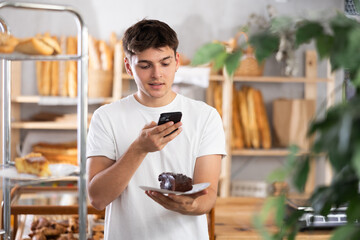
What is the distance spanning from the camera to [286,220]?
558 mm

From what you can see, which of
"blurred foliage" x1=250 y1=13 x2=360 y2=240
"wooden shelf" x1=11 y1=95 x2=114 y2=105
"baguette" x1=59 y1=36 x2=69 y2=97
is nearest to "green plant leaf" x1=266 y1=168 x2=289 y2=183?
"blurred foliage" x1=250 y1=13 x2=360 y2=240

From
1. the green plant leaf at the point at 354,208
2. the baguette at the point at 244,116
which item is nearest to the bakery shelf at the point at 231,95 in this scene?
the baguette at the point at 244,116

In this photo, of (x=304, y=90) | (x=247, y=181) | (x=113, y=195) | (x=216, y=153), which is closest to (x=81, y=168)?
(x=113, y=195)

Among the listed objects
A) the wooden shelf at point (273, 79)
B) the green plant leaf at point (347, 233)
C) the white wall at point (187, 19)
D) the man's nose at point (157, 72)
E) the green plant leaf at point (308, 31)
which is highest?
the white wall at point (187, 19)

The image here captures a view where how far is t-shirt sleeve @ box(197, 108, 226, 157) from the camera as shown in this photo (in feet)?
5.48

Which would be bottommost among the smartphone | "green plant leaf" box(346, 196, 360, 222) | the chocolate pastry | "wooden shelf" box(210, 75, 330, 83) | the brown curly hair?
the chocolate pastry

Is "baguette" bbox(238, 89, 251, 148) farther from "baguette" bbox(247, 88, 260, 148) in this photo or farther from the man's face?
the man's face

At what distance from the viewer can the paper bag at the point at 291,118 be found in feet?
14.9

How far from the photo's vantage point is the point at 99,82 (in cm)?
419

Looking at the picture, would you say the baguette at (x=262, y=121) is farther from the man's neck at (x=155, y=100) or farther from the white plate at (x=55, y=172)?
the white plate at (x=55, y=172)

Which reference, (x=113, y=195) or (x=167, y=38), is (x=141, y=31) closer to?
(x=167, y=38)

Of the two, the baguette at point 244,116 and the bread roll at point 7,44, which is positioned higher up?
the bread roll at point 7,44

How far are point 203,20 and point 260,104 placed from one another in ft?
3.14

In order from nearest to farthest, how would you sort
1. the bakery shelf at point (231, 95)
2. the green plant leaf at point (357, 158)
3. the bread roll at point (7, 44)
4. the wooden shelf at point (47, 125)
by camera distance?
the green plant leaf at point (357, 158)
the bread roll at point (7, 44)
the wooden shelf at point (47, 125)
the bakery shelf at point (231, 95)
